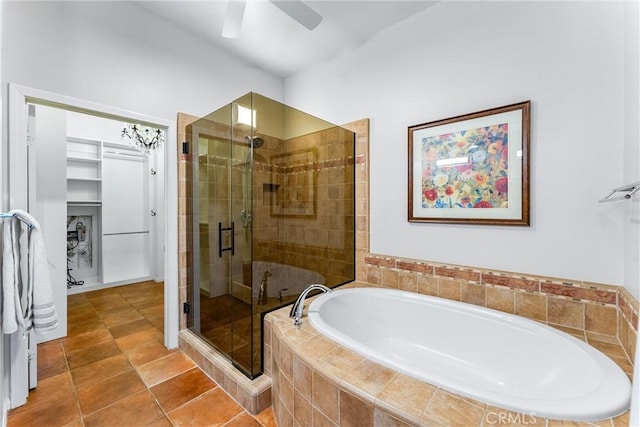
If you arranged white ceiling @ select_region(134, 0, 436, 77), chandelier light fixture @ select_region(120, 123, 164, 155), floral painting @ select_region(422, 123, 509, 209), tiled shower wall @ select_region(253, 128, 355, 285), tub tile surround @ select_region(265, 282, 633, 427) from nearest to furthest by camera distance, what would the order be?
tub tile surround @ select_region(265, 282, 633, 427) < floral painting @ select_region(422, 123, 509, 209) < white ceiling @ select_region(134, 0, 436, 77) < tiled shower wall @ select_region(253, 128, 355, 285) < chandelier light fixture @ select_region(120, 123, 164, 155)

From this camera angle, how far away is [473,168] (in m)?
1.86

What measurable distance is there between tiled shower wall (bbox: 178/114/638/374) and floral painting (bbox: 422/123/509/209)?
0.48m

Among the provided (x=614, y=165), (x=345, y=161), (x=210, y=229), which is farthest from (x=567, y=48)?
(x=210, y=229)

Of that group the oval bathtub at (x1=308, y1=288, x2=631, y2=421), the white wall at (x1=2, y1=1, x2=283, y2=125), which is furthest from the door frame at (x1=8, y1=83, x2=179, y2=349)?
the oval bathtub at (x1=308, y1=288, x2=631, y2=421)

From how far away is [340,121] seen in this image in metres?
2.66

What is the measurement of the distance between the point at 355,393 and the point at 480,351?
1.09m

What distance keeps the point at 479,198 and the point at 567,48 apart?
3.11 feet

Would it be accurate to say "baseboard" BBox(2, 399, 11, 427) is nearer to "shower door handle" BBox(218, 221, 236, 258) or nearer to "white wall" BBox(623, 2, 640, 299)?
"shower door handle" BBox(218, 221, 236, 258)

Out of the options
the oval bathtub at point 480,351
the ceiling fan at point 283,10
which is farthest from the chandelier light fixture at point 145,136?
the oval bathtub at point 480,351

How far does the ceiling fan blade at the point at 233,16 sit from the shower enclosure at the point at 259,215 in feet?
1.44

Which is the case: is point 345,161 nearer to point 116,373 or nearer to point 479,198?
point 479,198

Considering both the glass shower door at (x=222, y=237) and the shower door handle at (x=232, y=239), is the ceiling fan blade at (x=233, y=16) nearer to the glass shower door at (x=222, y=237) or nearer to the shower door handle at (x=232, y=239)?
the glass shower door at (x=222, y=237)

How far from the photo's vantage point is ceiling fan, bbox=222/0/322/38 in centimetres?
164

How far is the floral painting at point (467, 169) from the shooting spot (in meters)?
1.75
